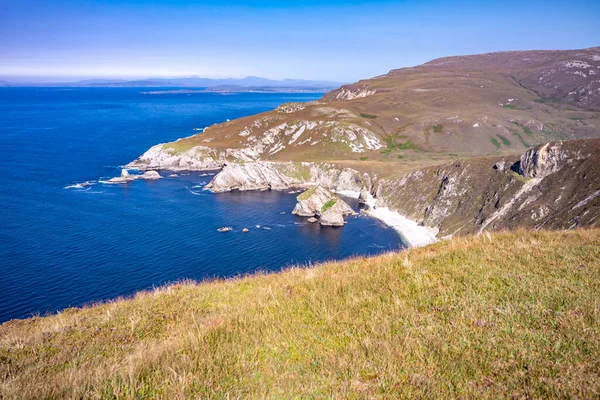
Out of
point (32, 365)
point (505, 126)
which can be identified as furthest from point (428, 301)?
point (505, 126)

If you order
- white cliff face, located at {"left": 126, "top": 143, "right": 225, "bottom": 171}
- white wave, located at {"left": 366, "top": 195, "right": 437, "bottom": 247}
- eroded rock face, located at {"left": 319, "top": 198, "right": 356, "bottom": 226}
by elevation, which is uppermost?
white cliff face, located at {"left": 126, "top": 143, "right": 225, "bottom": 171}

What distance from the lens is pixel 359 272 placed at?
34.4 ft

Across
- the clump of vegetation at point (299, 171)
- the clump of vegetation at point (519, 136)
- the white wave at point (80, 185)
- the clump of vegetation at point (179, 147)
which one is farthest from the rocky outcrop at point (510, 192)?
the white wave at point (80, 185)

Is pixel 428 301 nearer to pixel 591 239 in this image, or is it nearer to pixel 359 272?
pixel 359 272

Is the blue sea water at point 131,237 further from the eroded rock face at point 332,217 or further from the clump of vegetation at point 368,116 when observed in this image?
the clump of vegetation at point 368,116

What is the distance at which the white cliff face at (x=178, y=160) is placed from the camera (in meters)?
142

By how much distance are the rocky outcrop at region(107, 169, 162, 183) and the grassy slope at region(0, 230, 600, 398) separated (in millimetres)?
118413

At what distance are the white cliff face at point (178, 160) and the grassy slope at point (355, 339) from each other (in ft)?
455

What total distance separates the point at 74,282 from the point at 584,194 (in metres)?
85.9

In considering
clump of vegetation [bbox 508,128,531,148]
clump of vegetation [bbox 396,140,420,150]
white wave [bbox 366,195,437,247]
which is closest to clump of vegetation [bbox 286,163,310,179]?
white wave [bbox 366,195,437,247]

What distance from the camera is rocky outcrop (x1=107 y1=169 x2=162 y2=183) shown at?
116 metres

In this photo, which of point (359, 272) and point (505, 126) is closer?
point (359, 272)

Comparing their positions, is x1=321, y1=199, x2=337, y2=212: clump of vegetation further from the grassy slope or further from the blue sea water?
the grassy slope

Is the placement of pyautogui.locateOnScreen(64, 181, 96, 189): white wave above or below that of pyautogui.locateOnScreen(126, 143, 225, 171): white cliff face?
below
